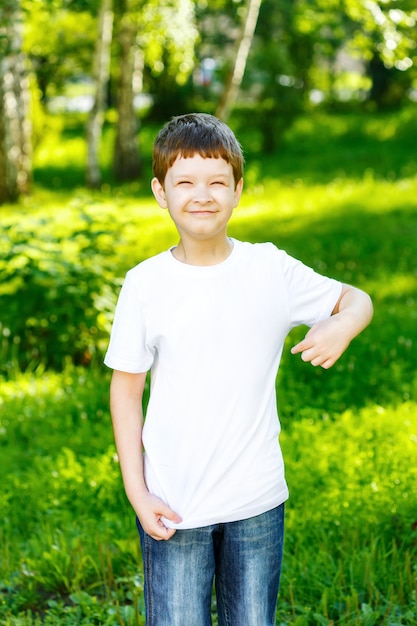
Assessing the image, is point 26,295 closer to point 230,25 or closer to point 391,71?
point 230,25

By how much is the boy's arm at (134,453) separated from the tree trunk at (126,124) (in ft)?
48.6

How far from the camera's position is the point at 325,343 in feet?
6.94

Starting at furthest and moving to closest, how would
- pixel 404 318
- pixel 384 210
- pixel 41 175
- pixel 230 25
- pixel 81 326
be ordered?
pixel 230 25 → pixel 41 175 → pixel 384 210 → pixel 404 318 → pixel 81 326

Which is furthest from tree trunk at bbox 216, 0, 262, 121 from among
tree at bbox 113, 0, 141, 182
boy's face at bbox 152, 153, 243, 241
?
boy's face at bbox 152, 153, 243, 241

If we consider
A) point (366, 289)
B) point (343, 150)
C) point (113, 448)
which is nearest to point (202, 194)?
point (113, 448)

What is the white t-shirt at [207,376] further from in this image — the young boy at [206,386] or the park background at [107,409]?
the park background at [107,409]

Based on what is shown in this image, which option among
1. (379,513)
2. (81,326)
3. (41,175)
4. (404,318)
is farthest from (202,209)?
(41,175)

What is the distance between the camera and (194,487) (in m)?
2.13

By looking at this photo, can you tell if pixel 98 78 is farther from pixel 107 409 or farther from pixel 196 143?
pixel 196 143

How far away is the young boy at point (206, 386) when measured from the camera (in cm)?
213

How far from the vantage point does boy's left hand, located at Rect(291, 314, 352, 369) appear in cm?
210

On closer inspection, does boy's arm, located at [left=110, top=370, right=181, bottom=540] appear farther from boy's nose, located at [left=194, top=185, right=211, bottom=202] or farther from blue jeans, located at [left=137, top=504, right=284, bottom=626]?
boy's nose, located at [left=194, top=185, right=211, bottom=202]

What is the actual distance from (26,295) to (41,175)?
12714mm

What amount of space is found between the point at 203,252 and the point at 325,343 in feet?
1.25
